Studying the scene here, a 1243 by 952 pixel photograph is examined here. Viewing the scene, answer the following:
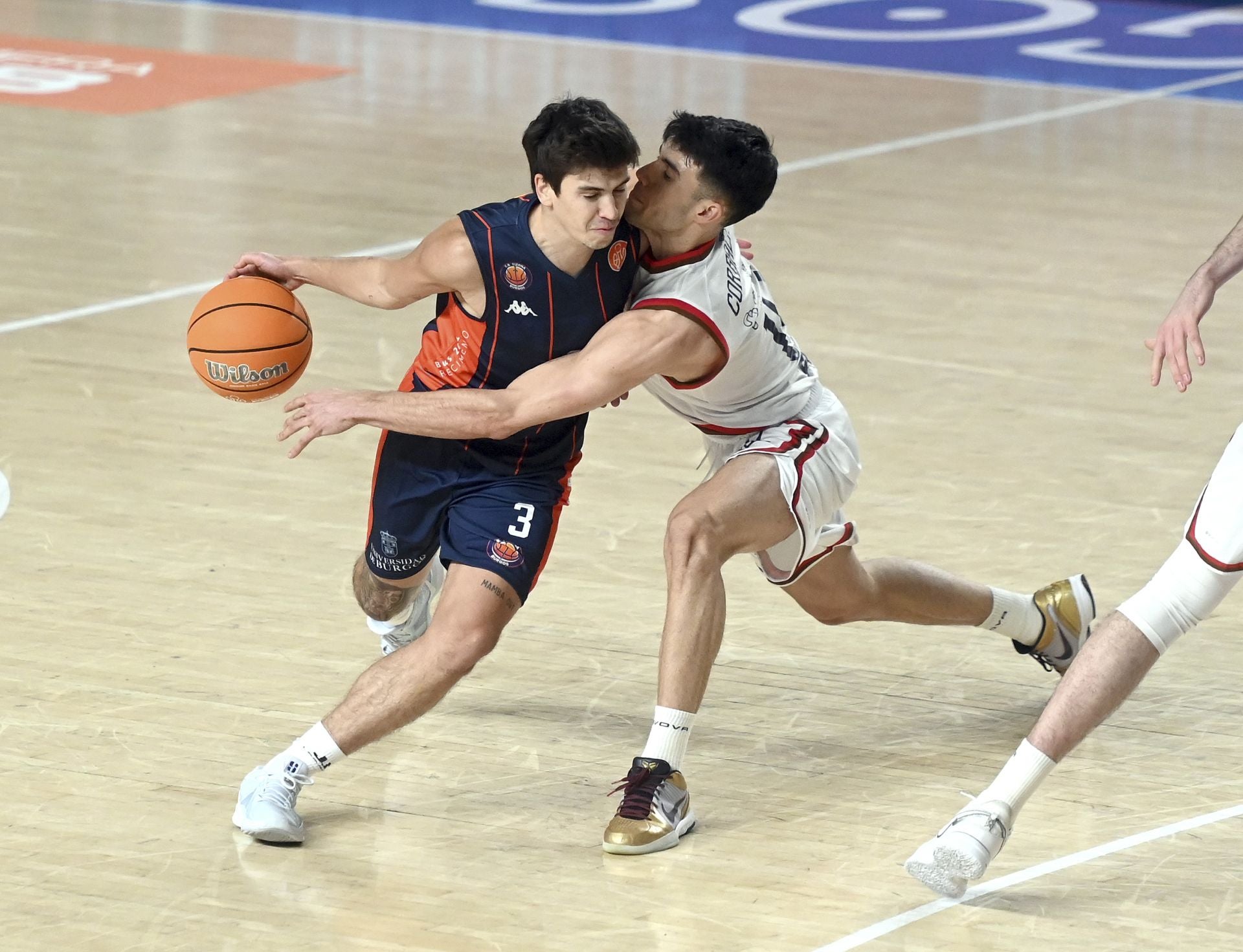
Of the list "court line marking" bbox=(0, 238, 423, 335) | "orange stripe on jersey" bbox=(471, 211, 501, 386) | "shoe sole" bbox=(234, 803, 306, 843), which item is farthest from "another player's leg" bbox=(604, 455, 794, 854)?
"court line marking" bbox=(0, 238, 423, 335)

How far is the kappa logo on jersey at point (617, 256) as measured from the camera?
471cm

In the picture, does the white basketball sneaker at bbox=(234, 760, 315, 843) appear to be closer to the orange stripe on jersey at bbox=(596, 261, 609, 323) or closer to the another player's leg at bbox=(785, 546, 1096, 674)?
the orange stripe on jersey at bbox=(596, 261, 609, 323)

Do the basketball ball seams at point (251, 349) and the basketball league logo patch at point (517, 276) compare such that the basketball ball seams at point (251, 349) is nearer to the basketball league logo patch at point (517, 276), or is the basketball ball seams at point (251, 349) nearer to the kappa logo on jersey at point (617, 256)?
the basketball league logo patch at point (517, 276)

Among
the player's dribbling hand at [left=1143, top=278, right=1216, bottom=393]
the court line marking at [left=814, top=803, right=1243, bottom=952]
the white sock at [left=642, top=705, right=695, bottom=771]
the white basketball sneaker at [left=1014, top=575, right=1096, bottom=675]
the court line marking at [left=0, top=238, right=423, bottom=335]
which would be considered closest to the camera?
the court line marking at [left=814, top=803, right=1243, bottom=952]

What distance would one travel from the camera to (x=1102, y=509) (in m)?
6.97

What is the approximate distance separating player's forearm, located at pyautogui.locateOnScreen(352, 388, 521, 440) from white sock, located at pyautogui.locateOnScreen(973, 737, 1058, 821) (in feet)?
4.43

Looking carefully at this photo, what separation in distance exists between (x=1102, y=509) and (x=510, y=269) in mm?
3111

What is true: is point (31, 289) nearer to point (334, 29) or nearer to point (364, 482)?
point (364, 482)

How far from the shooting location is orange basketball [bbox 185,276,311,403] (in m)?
5.02

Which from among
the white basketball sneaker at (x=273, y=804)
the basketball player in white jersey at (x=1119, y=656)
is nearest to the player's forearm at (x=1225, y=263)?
the basketball player in white jersey at (x=1119, y=656)

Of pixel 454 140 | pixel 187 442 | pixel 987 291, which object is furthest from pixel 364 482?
pixel 454 140

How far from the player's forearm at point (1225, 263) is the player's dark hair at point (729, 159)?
3.33ft

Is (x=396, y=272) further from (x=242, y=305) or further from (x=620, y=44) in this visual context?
(x=620, y=44)

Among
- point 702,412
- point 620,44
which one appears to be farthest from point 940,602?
point 620,44
